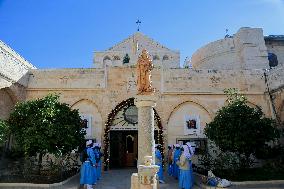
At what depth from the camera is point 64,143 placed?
11492 millimetres

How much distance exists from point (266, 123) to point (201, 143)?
169 inches

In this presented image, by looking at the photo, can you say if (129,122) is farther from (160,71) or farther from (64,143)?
(64,143)

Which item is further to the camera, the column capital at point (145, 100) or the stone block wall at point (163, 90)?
the stone block wall at point (163, 90)

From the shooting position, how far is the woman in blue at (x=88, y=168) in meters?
10.4

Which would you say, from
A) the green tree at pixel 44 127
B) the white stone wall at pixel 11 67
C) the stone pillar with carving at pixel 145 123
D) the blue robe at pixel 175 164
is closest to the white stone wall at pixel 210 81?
the blue robe at pixel 175 164

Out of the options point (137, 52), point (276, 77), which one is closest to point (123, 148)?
point (276, 77)

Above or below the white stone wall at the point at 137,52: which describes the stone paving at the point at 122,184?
below

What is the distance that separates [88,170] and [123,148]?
7.59m

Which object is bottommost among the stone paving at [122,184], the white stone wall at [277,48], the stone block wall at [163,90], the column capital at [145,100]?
the stone paving at [122,184]

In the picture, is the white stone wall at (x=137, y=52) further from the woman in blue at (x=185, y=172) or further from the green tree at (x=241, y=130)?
the woman in blue at (x=185, y=172)

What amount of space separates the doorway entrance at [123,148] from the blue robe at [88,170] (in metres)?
6.05

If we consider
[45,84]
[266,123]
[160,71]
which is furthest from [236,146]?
[45,84]

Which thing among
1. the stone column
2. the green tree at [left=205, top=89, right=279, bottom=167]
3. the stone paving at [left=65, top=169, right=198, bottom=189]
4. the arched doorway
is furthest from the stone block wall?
the stone column

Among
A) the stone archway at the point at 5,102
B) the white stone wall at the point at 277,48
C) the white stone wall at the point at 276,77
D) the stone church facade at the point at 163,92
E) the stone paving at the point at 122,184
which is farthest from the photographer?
the white stone wall at the point at 277,48
